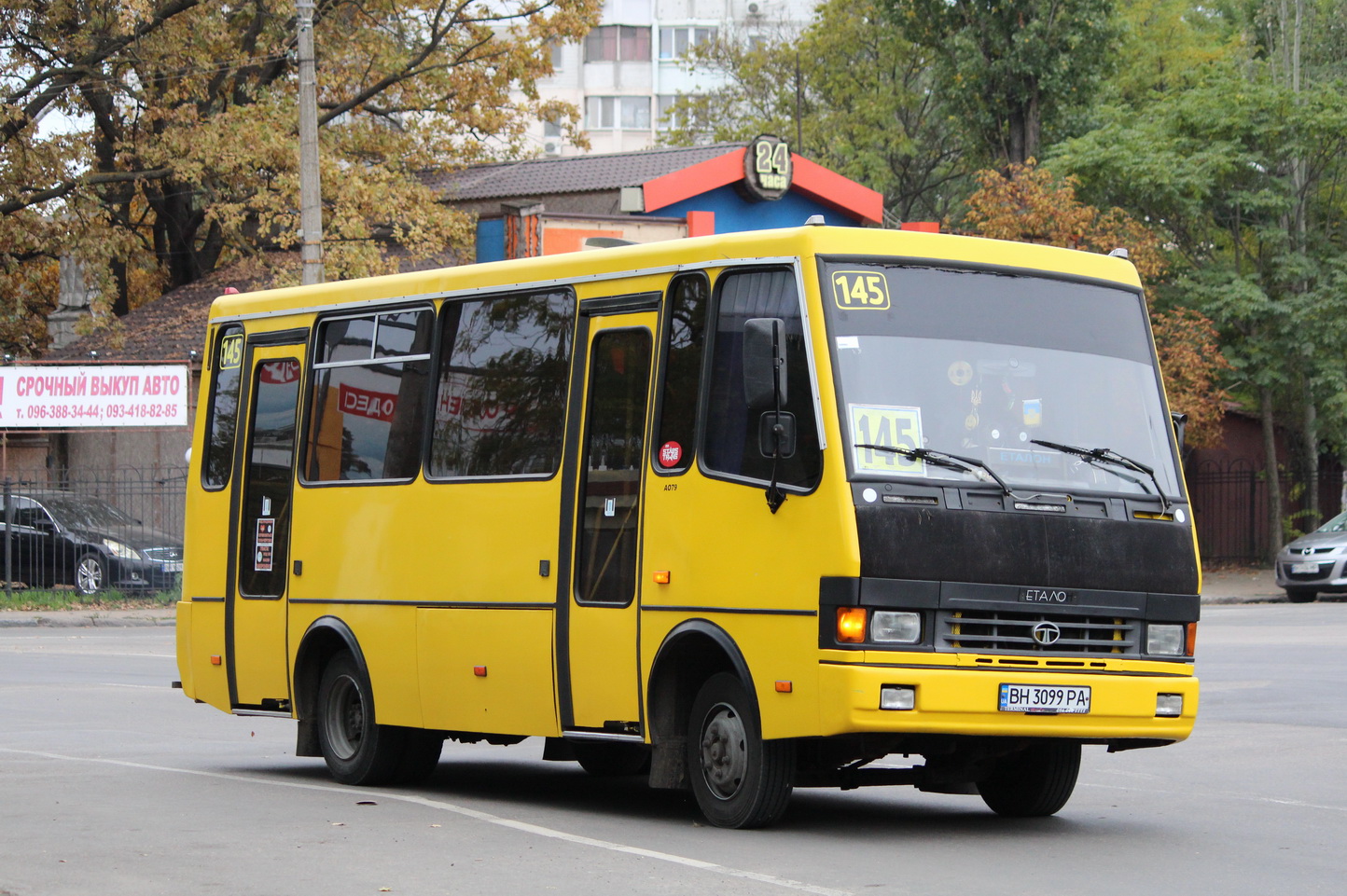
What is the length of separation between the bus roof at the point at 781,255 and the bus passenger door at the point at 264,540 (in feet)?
5.90

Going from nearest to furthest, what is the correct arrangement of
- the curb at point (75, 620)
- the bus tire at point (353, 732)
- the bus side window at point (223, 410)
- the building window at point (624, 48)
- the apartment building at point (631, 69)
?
the bus tire at point (353, 732)
the bus side window at point (223, 410)
the curb at point (75, 620)
the apartment building at point (631, 69)
the building window at point (624, 48)

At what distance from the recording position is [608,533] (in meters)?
9.84

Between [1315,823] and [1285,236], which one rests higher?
[1285,236]

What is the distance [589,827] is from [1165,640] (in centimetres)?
298

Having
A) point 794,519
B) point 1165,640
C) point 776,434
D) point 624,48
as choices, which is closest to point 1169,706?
point 1165,640

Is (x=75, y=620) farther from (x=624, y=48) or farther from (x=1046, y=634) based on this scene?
(x=624, y=48)

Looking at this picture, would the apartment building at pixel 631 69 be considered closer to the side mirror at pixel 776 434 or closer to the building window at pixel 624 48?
the building window at pixel 624 48

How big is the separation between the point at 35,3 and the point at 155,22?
2180 millimetres

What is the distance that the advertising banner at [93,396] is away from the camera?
31.2 m

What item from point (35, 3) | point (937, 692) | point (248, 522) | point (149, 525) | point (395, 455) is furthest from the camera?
point (35, 3)

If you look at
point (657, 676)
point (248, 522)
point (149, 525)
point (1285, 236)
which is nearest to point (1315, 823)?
point (657, 676)

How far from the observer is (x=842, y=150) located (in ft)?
182

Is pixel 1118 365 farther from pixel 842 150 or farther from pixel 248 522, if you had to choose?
pixel 842 150

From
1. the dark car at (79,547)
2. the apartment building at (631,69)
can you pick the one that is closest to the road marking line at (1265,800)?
the dark car at (79,547)
